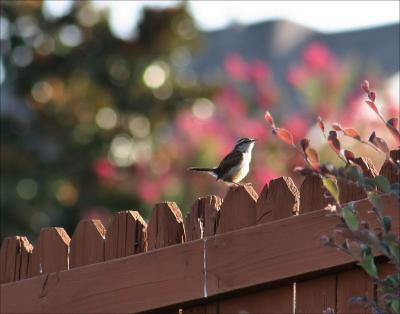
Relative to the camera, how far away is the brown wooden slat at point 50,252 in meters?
3.64

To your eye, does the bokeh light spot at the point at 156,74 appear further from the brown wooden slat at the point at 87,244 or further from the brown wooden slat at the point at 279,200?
the brown wooden slat at the point at 279,200

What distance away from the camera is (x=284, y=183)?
122 inches

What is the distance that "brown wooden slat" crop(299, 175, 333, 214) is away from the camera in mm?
3002

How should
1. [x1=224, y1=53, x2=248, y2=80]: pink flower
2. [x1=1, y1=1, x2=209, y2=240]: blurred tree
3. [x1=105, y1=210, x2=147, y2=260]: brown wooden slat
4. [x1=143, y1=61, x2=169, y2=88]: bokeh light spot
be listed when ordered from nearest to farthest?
[x1=105, y1=210, x2=147, y2=260]: brown wooden slat < [x1=224, y1=53, x2=248, y2=80]: pink flower < [x1=1, y1=1, x2=209, y2=240]: blurred tree < [x1=143, y1=61, x2=169, y2=88]: bokeh light spot

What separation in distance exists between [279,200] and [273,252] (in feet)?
0.53

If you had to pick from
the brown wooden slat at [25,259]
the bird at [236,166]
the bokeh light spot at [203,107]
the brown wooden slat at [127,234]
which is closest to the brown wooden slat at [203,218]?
the brown wooden slat at [127,234]

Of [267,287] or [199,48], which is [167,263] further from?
[199,48]

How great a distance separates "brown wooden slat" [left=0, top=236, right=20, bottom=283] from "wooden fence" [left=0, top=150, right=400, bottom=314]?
0.06m

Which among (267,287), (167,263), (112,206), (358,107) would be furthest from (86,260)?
(112,206)

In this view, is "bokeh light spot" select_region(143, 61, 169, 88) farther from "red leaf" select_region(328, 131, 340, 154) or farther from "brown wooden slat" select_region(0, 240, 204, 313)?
"red leaf" select_region(328, 131, 340, 154)

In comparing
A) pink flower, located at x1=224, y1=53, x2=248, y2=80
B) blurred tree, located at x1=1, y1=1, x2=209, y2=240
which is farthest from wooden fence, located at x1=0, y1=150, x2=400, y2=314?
blurred tree, located at x1=1, y1=1, x2=209, y2=240

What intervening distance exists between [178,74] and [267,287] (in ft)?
49.7

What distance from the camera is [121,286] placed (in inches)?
133

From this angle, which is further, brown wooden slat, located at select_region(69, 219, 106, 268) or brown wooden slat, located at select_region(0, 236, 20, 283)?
brown wooden slat, located at select_region(0, 236, 20, 283)
